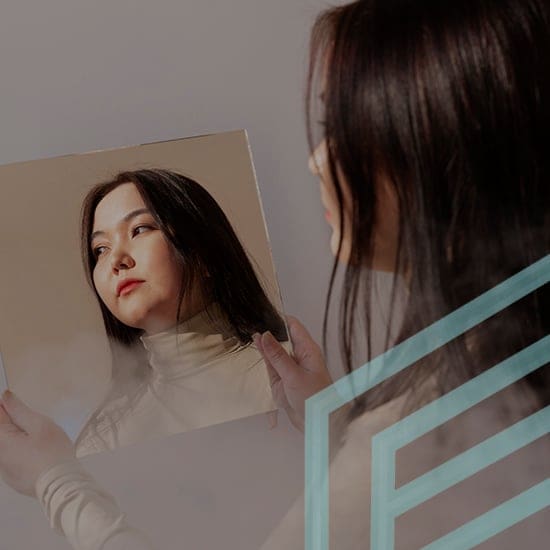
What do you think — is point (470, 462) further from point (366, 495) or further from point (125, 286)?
point (125, 286)

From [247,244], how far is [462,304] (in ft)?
0.85

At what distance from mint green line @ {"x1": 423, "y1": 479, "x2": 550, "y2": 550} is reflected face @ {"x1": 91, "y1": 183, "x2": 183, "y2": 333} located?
0.37 metres

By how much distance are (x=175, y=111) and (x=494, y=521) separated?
0.57 meters

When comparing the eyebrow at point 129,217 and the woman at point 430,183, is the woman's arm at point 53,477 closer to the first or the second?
the woman at point 430,183

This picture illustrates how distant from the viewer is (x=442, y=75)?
72 centimetres

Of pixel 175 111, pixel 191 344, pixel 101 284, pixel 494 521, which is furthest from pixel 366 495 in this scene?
pixel 175 111

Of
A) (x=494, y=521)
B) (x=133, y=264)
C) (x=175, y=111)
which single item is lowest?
(x=494, y=521)

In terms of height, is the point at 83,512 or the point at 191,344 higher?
the point at 191,344

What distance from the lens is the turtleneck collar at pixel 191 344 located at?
34.5 inches

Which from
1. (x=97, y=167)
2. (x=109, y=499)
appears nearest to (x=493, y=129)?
(x=97, y=167)
